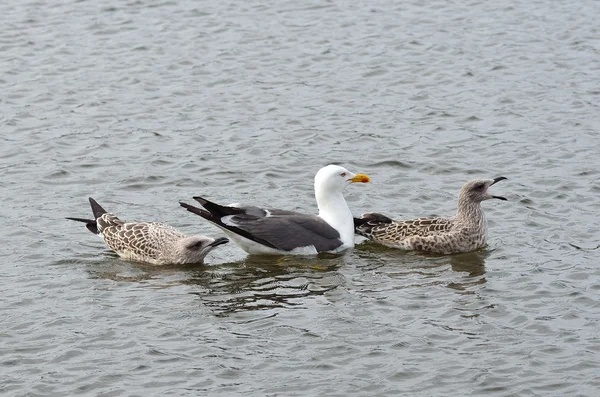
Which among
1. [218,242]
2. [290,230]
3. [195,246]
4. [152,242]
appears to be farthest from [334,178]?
[152,242]

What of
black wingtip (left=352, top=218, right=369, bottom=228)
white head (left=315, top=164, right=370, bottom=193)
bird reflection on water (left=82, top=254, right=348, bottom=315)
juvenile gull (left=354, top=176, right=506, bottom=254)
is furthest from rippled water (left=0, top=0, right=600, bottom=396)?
white head (left=315, top=164, right=370, bottom=193)

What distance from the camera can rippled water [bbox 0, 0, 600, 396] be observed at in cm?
1070

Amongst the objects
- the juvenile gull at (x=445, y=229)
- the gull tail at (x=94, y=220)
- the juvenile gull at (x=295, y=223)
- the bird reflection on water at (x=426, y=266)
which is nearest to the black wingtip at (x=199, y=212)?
the juvenile gull at (x=295, y=223)

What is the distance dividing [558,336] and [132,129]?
8415mm

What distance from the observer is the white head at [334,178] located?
14.0 metres

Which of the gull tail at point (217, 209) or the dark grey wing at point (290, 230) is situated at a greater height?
the gull tail at point (217, 209)

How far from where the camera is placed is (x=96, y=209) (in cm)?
1412

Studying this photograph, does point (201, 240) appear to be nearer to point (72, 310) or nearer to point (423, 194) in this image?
point (72, 310)

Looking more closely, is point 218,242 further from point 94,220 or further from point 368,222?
point 368,222

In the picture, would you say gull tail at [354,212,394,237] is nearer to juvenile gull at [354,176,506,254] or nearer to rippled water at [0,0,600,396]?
juvenile gull at [354,176,506,254]

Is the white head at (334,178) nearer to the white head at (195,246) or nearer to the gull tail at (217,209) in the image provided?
the gull tail at (217,209)

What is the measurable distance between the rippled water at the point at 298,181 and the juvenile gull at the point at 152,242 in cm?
13

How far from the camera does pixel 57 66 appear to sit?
66.4ft

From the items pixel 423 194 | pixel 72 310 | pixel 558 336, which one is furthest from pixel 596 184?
pixel 72 310
